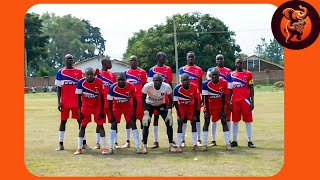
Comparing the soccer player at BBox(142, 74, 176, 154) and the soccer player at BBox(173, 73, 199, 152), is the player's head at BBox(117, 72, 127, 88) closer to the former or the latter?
the soccer player at BBox(142, 74, 176, 154)

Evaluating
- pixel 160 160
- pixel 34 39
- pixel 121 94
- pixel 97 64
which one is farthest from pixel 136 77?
pixel 97 64

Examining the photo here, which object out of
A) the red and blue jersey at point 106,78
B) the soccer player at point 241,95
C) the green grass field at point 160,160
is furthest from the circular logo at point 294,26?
the red and blue jersey at point 106,78

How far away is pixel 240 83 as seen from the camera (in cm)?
1201

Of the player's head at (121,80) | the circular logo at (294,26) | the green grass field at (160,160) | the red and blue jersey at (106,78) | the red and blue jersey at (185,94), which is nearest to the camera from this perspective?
the circular logo at (294,26)

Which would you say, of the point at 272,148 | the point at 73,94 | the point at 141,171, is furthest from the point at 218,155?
the point at 73,94

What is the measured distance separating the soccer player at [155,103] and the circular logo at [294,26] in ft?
12.5

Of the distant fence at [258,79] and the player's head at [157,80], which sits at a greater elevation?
the player's head at [157,80]

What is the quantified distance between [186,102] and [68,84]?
9.91ft

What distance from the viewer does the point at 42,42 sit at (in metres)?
50.9

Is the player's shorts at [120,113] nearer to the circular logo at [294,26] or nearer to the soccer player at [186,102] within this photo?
the soccer player at [186,102]

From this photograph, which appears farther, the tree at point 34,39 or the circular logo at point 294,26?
the tree at point 34,39

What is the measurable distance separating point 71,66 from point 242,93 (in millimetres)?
4373

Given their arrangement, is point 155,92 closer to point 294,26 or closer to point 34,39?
point 294,26

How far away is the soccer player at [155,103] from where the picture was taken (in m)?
11.0
